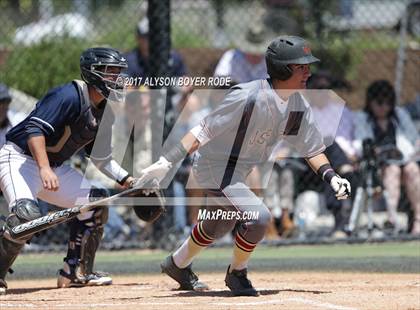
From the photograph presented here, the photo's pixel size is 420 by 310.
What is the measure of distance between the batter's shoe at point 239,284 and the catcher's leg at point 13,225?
130 centimetres

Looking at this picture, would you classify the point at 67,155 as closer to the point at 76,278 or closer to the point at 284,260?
the point at 76,278

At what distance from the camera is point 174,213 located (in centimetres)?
988

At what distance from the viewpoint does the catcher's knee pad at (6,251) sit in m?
6.57

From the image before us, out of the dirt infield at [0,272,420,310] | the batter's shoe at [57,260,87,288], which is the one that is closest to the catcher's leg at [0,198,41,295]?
the dirt infield at [0,272,420,310]

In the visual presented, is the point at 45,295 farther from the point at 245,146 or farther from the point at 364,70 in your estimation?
the point at 364,70

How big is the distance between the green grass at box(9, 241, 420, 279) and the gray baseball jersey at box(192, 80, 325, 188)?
6.12 feet


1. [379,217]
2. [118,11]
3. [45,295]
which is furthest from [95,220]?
[118,11]

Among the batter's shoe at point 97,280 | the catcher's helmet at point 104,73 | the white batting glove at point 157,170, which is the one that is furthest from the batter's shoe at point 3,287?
the catcher's helmet at point 104,73

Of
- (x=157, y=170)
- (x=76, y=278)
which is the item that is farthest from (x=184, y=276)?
(x=157, y=170)

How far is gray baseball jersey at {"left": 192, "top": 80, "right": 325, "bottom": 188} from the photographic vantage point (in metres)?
6.11

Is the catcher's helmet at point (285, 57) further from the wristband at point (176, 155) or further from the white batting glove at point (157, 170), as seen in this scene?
the white batting glove at point (157, 170)

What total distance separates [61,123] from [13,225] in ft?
2.43

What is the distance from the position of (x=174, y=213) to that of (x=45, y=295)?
11.4ft

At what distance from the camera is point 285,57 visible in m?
6.16
